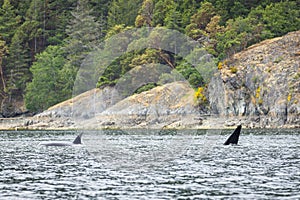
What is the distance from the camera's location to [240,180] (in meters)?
34.3

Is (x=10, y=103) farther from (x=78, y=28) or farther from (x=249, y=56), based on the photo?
(x=249, y=56)

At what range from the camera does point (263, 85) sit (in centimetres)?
10100

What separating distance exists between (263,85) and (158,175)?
65.9 metres

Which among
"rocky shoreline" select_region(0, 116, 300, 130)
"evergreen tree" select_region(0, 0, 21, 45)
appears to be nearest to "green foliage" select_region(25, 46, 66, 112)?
"rocky shoreline" select_region(0, 116, 300, 130)

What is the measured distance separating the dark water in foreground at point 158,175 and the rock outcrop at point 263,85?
131 feet

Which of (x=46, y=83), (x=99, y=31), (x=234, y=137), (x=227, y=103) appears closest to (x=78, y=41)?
(x=99, y=31)

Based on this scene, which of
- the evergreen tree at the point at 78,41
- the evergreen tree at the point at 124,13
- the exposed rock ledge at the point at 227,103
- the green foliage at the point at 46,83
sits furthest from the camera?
the evergreen tree at the point at 124,13

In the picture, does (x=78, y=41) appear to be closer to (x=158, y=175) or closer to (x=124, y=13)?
(x=124, y=13)

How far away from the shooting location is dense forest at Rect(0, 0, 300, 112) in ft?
374

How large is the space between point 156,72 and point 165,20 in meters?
13.6

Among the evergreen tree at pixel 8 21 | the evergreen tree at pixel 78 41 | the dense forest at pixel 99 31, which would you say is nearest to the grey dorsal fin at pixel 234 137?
the dense forest at pixel 99 31

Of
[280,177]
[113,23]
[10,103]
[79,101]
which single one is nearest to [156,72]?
[79,101]

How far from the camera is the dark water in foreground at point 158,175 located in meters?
30.1

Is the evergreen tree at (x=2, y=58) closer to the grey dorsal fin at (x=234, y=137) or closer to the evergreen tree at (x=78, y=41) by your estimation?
the evergreen tree at (x=78, y=41)
